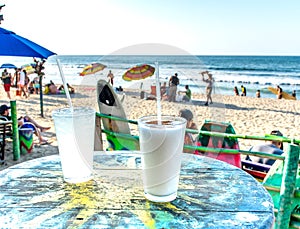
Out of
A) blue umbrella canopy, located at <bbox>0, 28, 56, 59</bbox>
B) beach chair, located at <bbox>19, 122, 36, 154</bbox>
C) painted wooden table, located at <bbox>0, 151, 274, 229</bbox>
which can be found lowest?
beach chair, located at <bbox>19, 122, 36, 154</bbox>

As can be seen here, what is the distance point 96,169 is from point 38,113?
348 inches

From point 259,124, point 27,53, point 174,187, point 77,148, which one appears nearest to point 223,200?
point 174,187

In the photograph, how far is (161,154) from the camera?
0.98 meters

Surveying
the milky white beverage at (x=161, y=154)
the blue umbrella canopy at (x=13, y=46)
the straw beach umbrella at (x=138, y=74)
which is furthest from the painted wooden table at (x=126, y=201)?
the blue umbrella canopy at (x=13, y=46)

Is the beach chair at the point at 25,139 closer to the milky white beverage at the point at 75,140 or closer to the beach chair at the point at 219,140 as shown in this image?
the beach chair at the point at 219,140

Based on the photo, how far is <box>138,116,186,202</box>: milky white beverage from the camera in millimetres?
963

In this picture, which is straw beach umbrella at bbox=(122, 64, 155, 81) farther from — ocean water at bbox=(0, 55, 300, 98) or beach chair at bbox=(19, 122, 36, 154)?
beach chair at bbox=(19, 122, 36, 154)

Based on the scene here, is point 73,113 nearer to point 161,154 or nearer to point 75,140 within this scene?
point 75,140

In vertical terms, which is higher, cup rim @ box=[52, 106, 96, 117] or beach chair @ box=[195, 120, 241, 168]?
cup rim @ box=[52, 106, 96, 117]

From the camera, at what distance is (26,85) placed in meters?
15.2

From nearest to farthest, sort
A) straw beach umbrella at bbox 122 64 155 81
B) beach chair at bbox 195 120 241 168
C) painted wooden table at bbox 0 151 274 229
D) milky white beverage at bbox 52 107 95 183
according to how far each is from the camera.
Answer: painted wooden table at bbox 0 151 274 229
milky white beverage at bbox 52 107 95 183
straw beach umbrella at bbox 122 64 155 81
beach chair at bbox 195 120 241 168

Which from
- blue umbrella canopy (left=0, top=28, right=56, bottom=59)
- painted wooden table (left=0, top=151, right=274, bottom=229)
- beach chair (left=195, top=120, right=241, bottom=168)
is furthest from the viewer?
blue umbrella canopy (left=0, top=28, right=56, bottom=59)

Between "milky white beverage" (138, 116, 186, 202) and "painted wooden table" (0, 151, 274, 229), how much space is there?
0.04m

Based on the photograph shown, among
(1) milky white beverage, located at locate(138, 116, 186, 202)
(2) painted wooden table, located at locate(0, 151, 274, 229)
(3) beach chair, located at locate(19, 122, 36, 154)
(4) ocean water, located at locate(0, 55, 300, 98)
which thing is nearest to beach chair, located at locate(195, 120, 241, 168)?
(4) ocean water, located at locate(0, 55, 300, 98)
